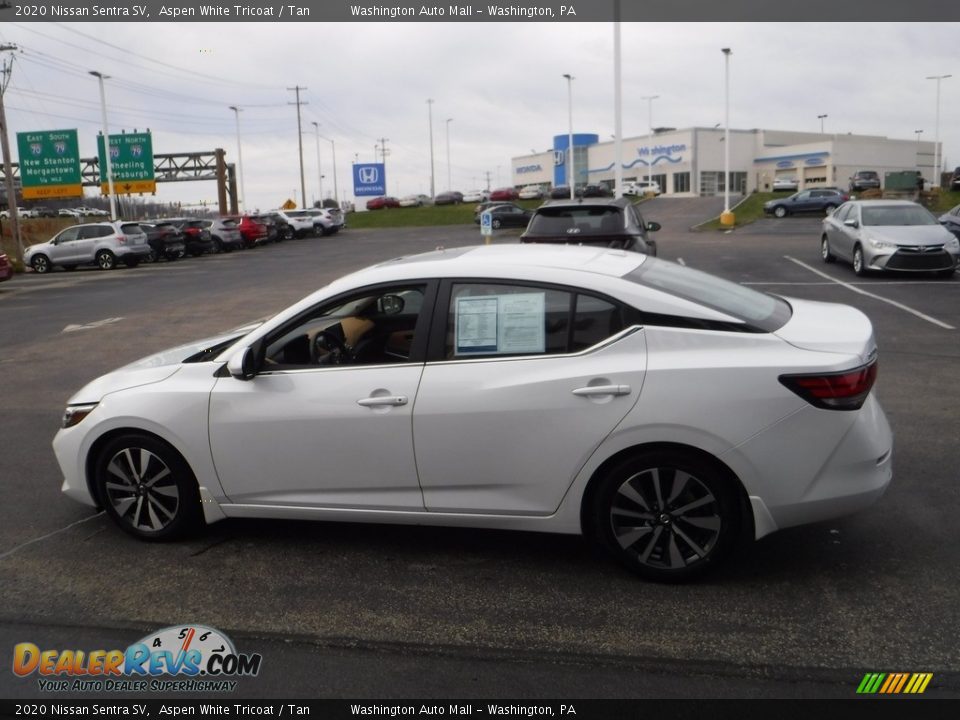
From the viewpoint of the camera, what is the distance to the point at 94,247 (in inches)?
1240

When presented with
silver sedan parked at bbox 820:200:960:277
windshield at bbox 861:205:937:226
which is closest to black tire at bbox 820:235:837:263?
silver sedan parked at bbox 820:200:960:277

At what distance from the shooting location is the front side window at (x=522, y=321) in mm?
4262

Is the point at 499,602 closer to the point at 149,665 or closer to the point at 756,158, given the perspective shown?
the point at 149,665

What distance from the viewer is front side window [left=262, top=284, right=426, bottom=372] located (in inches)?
180

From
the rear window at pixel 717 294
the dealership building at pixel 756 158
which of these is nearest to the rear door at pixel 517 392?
the rear window at pixel 717 294

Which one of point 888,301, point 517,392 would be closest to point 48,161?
point 888,301

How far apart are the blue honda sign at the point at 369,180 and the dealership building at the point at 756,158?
2336 cm

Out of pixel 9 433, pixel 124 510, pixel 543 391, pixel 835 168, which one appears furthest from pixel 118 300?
pixel 835 168

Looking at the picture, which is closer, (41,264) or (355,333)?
(355,333)

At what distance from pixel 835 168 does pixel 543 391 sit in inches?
3423

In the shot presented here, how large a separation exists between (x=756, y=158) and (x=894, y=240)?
7854 centimetres

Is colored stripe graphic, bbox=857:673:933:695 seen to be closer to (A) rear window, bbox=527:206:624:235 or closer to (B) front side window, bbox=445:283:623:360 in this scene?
(B) front side window, bbox=445:283:623:360

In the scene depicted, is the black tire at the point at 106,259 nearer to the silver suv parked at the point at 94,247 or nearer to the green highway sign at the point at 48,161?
the silver suv parked at the point at 94,247

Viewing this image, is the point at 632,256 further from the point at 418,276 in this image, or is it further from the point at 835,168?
the point at 835,168
